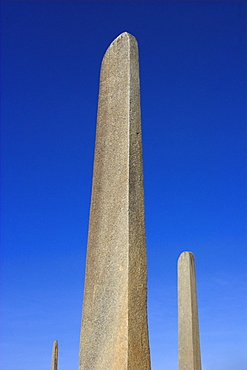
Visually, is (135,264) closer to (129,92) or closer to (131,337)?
(131,337)

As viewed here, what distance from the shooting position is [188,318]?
6.55 m

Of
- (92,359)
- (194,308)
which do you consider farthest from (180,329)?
(92,359)

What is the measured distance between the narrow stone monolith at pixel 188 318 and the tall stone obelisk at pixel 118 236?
130 inches

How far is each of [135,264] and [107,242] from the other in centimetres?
35

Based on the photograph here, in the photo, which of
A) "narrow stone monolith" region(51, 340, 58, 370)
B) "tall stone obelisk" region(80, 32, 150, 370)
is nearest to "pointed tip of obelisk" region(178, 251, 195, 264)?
"tall stone obelisk" region(80, 32, 150, 370)

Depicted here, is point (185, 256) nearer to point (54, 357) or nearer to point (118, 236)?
point (118, 236)

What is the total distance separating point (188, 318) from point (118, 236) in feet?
12.2

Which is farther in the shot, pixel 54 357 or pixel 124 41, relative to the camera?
pixel 54 357

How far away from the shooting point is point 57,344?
32.6ft

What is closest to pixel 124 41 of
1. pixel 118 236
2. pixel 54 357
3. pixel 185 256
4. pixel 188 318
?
pixel 118 236

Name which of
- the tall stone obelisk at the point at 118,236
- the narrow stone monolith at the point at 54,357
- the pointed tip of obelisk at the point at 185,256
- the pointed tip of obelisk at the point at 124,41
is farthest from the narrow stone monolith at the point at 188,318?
the narrow stone monolith at the point at 54,357

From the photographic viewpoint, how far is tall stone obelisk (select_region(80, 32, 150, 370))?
3.04 meters

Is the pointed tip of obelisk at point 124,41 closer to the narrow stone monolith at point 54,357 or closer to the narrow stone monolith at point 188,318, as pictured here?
the narrow stone monolith at point 188,318

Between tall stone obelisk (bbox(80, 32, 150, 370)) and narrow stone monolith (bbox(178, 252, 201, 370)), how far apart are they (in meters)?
3.31
